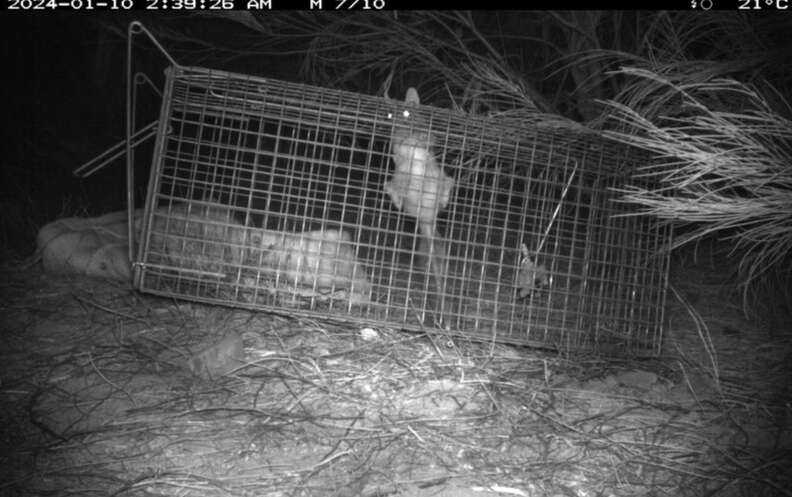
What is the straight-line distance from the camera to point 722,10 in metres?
1.70

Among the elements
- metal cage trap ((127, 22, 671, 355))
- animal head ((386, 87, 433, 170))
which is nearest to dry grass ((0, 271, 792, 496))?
metal cage trap ((127, 22, 671, 355))

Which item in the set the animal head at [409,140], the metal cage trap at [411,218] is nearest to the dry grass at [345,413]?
the metal cage trap at [411,218]

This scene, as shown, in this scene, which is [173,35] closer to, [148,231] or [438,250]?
[148,231]

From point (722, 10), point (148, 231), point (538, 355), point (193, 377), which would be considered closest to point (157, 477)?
point (193, 377)

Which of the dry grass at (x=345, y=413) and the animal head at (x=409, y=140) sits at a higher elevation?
the animal head at (x=409, y=140)

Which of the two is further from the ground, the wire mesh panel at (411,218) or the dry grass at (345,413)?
the wire mesh panel at (411,218)

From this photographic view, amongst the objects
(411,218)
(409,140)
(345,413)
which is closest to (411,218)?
(411,218)

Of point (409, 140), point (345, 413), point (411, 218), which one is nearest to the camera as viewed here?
point (345, 413)

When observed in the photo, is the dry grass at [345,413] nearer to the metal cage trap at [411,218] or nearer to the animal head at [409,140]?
the metal cage trap at [411,218]

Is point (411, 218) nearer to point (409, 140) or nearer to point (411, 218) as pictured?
point (411, 218)

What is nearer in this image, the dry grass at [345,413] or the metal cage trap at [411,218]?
the dry grass at [345,413]

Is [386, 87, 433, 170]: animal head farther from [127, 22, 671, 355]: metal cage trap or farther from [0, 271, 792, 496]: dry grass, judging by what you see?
[0, 271, 792, 496]: dry grass

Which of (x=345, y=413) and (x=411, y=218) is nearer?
(x=345, y=413)

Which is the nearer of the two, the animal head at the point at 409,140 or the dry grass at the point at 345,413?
the dry grass at the point at 345,413
